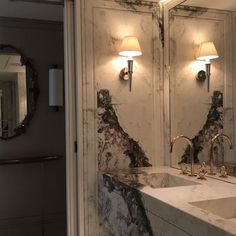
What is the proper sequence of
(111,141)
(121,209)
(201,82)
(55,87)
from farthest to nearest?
1. (55,87)
2. (111,141)
3. (201,82)
4. (121,209)

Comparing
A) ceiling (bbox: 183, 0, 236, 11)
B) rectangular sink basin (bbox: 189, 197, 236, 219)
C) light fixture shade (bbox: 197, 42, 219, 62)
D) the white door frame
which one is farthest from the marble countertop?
ceiling (bbox: 183, 0, 236, 11)

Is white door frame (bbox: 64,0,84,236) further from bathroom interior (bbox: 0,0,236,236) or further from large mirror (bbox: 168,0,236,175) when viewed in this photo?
large mirror (bbox: 168,0,236,175)

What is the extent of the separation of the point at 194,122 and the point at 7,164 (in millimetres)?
1976

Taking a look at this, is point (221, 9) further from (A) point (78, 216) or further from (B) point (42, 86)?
(B) point (42, 86)

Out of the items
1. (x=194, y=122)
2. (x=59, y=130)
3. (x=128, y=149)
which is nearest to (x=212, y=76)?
(x=194, y=122)

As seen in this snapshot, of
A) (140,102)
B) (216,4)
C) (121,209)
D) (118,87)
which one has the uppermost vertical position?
(216,4)

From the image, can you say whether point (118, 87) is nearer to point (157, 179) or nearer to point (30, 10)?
point (157, 179)

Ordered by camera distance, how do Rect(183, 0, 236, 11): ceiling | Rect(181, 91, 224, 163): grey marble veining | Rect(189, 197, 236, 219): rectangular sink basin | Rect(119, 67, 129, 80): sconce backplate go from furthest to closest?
Rect(119, 67, 129, 80): sconce backplate → Rect(181, 91, 224, 163): grey marble veining → Rect(183, 0, 236, 11): ceiling → Rect(189, 197, 236, 219): rectangular sink basin

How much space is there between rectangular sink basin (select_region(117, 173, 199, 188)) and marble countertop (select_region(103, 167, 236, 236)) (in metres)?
0.04

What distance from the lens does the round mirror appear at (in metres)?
3.60

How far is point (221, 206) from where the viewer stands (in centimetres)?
157

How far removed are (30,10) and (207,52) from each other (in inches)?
76.0

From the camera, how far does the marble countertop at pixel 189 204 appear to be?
1.24 metres

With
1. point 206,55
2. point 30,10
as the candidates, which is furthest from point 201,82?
point 30,10
